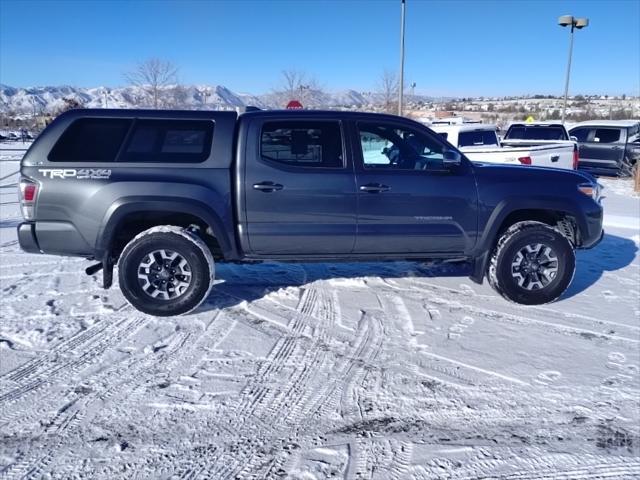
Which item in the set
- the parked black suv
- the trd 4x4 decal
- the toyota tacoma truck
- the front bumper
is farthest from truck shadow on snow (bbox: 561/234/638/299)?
the parked black suv

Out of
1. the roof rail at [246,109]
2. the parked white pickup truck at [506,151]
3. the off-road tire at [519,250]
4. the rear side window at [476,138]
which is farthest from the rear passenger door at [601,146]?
the roof rail at [246,109]

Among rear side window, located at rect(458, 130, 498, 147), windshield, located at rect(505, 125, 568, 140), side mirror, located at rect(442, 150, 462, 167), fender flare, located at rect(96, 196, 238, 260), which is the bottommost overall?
fender flare, located at rect(96, 196, 238, 260)

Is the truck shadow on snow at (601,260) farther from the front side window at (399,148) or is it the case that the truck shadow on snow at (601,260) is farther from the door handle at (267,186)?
the door handle at (267,186)

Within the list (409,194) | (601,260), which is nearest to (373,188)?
(409,194)

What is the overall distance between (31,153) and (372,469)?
12.3 feet

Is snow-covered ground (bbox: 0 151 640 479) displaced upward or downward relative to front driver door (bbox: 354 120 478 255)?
downward

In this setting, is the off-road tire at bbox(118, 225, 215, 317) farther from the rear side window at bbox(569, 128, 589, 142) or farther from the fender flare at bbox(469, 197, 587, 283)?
the rear side window at bbox(569, 128, 589, 142)

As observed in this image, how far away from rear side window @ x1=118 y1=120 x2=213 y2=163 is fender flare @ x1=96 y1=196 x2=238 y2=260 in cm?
37

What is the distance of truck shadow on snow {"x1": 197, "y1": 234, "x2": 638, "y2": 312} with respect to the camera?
499 centimetres

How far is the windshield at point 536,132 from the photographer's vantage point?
548 inches

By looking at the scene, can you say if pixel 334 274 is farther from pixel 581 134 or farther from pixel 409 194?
pixel 581 134

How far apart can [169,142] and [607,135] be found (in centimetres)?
1538

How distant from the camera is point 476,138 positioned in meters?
11.8

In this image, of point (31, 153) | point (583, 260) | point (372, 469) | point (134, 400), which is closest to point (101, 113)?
point (31, 153)
